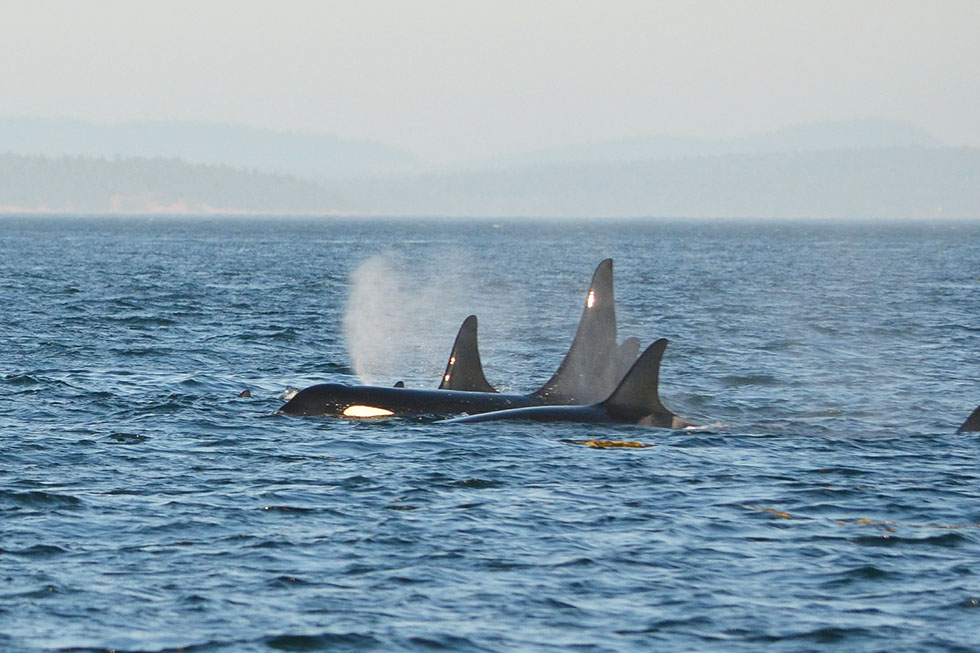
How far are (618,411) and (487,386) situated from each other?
351 cm

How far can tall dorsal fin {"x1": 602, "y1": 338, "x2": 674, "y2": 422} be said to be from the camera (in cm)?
2267

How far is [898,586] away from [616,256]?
123324 mm

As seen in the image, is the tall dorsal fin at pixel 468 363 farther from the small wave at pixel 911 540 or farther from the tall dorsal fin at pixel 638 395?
the small wave at pixel 911 540

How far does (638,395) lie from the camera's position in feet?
76.1

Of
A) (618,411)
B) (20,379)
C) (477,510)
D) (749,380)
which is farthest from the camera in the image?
(749,380)

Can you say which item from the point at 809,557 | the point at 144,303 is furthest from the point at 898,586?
the point at 144,303

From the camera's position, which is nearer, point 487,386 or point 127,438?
point 127,438

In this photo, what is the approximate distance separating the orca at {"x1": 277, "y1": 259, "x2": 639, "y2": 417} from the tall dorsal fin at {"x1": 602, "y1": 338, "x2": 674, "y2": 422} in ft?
5.78

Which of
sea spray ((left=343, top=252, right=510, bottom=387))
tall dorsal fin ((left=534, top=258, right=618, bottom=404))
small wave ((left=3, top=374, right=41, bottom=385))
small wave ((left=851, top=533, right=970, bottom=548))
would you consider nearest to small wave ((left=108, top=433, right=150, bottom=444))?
tall dorsal fin ((left=534, top=258, right=618, bottom=404))

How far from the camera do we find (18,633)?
12758mm

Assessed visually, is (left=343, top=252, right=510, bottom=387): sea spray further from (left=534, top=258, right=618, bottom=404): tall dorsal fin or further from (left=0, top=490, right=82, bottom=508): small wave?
(left=0, top=490, right=82, bottom=508): small wave

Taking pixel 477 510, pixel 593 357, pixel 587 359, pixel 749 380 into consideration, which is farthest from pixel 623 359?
pixel 477 510

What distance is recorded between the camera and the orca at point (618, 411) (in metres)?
23.1

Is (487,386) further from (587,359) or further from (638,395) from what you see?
(638,395)
